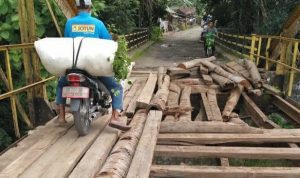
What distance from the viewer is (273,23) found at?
17031 millimetres

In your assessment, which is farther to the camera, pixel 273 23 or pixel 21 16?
pixel 273 23

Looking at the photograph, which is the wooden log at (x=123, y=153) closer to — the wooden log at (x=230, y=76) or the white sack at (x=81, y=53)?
the white sack at (x=81, y=53)

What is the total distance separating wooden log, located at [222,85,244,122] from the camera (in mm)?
7045

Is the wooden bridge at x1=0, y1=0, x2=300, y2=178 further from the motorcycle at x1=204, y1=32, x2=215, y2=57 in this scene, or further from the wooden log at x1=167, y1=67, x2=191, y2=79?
the motorcycle at x1=204, y1=32, x2=215, y2=57

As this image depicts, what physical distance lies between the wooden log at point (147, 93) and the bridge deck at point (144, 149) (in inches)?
4.7

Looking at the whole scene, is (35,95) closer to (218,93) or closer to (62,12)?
(62,12)

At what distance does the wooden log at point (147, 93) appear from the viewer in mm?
6227

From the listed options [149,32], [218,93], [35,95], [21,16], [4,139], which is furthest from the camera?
[149,32]

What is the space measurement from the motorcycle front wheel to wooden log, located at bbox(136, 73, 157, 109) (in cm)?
152

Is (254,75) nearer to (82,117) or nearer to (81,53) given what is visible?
(82,117)

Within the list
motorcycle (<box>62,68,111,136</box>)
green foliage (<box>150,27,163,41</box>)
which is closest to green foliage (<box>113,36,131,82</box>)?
motorcycle (<box>62,68,111,136</box>)

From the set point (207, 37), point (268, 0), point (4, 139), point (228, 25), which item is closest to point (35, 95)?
point (4, 139)

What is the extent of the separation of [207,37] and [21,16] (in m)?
13.1

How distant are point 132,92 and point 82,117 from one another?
330 cm
